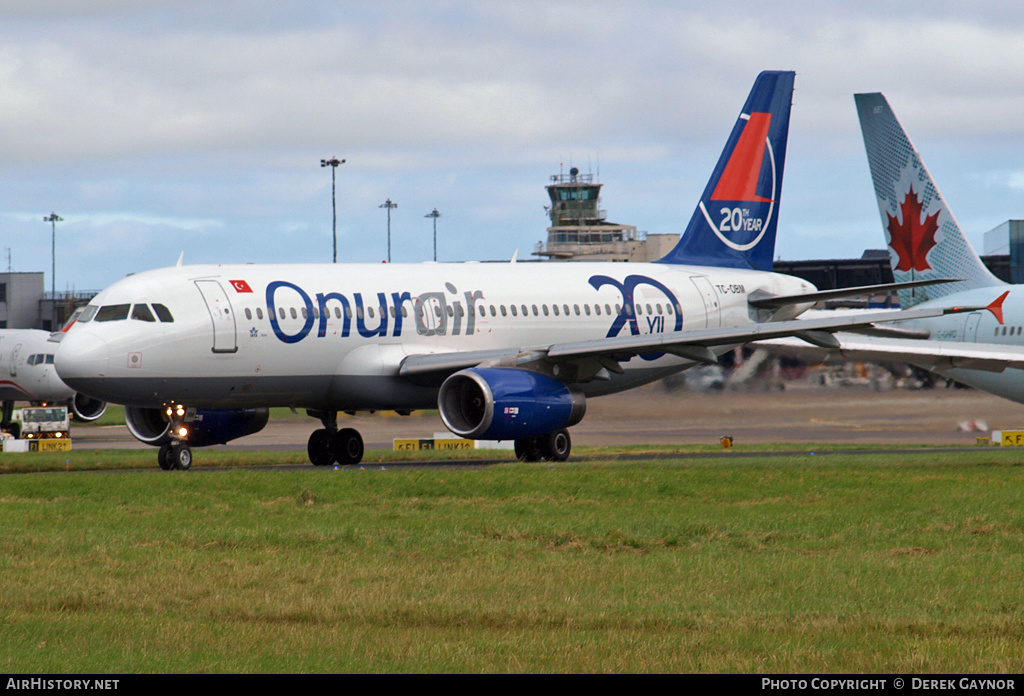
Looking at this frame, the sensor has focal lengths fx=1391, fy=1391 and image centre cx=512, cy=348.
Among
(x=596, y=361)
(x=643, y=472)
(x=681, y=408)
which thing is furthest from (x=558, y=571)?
(x=681, y=408)

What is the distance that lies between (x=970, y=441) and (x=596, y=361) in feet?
48.7

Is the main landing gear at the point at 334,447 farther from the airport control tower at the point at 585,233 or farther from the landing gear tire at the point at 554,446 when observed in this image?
the airport control tower at the point at 585,233

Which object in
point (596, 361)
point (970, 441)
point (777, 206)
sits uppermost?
point (777, 206)

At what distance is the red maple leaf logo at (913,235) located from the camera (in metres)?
34.4

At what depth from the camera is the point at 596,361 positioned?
2712 cm

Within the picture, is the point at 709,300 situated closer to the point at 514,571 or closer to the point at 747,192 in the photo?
the point at 747,192

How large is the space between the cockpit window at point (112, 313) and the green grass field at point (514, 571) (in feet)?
12.3

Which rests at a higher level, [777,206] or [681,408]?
[777,206]

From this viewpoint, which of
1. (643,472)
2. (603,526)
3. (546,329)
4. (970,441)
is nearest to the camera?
(603,526)

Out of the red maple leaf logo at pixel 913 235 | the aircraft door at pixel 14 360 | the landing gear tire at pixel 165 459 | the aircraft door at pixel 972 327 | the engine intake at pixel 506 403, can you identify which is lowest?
the landing gear tire at pixel 165 459

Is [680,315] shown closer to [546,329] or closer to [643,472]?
[546,329]

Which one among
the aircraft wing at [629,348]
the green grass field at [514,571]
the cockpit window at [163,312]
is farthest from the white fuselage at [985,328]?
the cockpit window at [163,312]

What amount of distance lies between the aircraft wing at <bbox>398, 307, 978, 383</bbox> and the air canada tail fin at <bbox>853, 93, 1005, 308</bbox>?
7786mm

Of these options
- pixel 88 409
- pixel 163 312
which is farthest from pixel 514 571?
pixel 88 409
